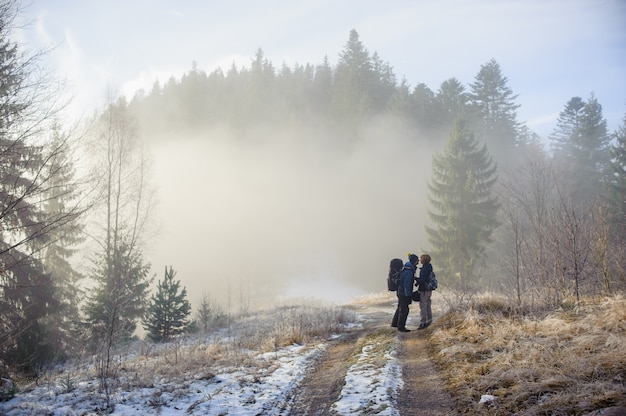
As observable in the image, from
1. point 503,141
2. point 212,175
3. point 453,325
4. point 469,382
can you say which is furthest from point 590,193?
point 212,175

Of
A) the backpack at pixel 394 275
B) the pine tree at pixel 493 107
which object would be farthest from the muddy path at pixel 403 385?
the pine tree at pixel 493 107

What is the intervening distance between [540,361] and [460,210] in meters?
26.7

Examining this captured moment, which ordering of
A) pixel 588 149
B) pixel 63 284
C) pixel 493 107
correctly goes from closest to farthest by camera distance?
pixel 63 284 → pixel 588 149 → pixel 493 107

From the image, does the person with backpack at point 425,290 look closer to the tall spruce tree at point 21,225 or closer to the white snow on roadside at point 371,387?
the white snow on roadside at point 371,387

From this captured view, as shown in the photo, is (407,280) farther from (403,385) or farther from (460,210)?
(460,210)

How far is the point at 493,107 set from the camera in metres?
53.8

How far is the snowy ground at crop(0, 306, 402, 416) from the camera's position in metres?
5.07

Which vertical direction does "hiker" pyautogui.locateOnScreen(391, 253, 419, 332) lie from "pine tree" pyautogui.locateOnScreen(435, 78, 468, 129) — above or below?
below

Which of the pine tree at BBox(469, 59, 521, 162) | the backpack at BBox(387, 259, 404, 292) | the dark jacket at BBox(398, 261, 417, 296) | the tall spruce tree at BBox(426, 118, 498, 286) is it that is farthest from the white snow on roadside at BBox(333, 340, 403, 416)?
the pine tree at BBox(469, 59, 521, 162)

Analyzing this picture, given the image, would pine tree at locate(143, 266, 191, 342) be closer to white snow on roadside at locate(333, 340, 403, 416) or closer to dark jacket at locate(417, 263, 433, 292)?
dark jacket at locate(417, 263, 433, 292)

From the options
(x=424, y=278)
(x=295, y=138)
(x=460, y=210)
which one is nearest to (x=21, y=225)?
(x=424, y=278)

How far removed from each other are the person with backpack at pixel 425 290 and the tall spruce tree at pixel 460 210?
1912 cm

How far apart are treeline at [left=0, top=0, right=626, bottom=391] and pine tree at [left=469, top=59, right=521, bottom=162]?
216 millimetres

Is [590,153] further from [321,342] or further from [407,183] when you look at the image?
[321,342]
